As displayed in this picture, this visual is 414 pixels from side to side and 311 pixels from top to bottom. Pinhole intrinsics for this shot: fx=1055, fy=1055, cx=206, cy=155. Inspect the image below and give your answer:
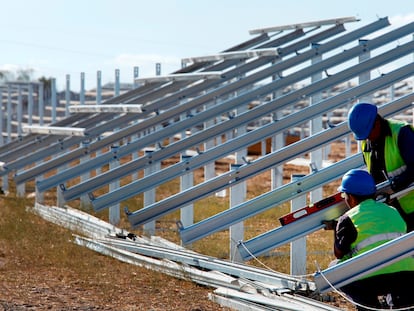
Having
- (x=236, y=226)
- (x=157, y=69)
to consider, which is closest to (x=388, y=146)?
(x=236, y=226)

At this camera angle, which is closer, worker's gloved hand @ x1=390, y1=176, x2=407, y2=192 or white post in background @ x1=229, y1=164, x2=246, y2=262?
worker's gloved hand @ x1=390, y1=176, x2=407, y2=192

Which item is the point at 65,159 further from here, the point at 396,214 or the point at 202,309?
the point at 396,214

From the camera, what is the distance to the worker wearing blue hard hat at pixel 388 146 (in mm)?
6500

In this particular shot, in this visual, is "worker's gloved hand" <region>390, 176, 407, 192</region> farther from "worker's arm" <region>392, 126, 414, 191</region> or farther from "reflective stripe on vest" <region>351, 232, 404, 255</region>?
"reflective stripe on vest" <region>351, 232, 404, 255</region>

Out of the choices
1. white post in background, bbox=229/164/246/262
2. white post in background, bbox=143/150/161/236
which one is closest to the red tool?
white post in background, bbox=229/164/246/262

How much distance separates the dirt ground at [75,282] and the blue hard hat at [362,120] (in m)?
1.76

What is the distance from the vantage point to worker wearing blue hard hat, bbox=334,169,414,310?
584cm

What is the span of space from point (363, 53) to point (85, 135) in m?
3.80

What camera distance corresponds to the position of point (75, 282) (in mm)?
8758

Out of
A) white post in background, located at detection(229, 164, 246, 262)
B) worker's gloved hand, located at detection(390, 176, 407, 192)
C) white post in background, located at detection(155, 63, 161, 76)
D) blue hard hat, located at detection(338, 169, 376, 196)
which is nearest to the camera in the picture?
blue hard hat, located at detection(338, 169, 376, 196)

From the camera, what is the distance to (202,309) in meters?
7.47

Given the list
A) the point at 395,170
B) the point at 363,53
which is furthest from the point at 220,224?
the point at 363,53

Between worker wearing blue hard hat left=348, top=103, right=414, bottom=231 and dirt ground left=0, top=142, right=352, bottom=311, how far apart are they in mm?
1562

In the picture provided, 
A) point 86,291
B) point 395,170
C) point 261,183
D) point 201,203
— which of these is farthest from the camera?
point 261,183
